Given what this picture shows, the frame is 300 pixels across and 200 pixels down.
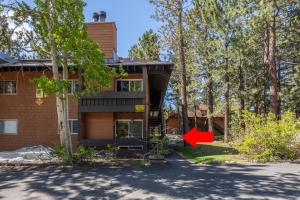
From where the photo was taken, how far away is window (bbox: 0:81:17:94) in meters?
22.8

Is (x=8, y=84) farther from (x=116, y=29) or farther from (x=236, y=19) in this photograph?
(x=236, y=19)

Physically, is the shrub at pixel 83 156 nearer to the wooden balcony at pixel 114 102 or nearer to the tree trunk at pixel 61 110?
the tree trunk at pixel 61 110

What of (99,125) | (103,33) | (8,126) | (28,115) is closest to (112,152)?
(99,125)

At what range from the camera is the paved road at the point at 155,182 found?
9712 millimetres

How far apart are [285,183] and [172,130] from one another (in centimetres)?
4178

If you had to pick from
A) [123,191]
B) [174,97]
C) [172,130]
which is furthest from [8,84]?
[172,130]

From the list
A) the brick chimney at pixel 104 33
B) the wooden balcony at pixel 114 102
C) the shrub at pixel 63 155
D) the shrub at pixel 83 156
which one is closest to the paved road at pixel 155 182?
the shrub at pixel 63 155

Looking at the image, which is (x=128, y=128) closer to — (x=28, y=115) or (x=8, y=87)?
(x=28, y=115)

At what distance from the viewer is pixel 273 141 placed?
1603 cm

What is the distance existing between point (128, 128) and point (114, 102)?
245 centimetres

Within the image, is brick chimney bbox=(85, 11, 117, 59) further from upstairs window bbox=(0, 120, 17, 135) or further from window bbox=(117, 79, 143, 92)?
upstairs window bbox=(0, 120, 17, 135)

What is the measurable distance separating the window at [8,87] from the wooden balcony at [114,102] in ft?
17.7

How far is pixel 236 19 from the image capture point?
27.7 metres

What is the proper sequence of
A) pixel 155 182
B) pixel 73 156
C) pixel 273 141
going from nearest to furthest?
pixel 155 182 → pixel 73 156 → pixel 273 141
